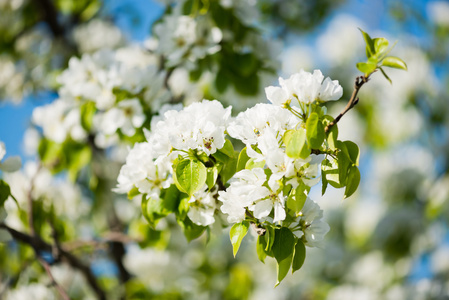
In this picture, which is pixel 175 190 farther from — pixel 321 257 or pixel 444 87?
pixel 444 87

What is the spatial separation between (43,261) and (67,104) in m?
0.56

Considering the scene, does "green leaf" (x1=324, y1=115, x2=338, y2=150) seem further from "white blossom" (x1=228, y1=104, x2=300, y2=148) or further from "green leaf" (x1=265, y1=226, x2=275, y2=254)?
"green leaf" (x1=265, y1=226, x2=275, y2=254)

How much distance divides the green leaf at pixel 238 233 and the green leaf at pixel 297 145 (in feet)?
0.58

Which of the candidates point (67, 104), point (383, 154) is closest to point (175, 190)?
point (67, 104)

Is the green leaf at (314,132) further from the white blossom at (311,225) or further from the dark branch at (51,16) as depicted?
the dark branch at (51,16)

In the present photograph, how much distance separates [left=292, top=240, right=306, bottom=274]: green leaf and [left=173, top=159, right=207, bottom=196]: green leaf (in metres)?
0.23

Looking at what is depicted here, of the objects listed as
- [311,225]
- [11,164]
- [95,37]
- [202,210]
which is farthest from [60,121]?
[311,225]

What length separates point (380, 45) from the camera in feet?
2.98

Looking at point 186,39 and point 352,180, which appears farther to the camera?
point 186,39

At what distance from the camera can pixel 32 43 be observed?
2789 mm

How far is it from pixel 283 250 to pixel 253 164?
17 centimetres

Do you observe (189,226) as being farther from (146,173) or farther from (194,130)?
(194,130)

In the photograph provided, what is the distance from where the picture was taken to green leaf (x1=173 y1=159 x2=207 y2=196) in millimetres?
883

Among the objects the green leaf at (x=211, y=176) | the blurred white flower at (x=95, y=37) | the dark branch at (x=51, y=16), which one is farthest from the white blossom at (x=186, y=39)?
the dark branch at (x=51, y=16)
